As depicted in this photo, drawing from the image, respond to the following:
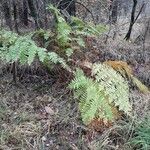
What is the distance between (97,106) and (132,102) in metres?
0.70

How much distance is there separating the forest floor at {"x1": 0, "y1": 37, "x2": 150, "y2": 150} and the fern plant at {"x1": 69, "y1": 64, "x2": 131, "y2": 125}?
0.18 m

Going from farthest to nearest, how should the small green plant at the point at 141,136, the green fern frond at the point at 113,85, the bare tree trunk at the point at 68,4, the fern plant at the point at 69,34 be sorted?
the bare tree trunk at the point at 68,4 → the fern plant at the point at 69,34 → the green fern frond at the point at 113,85 → the small green plant at the point at 141,136

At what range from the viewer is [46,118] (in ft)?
16.0

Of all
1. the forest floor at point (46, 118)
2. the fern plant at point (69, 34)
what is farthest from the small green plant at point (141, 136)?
the fern plant at point (69, 34)

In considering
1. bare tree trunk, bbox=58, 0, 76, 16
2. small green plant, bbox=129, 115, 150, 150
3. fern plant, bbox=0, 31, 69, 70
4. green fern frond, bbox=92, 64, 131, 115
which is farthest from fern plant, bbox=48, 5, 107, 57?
bare tree trunk, bbox=58, 0, 76, 16

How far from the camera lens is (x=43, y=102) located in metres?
5.18

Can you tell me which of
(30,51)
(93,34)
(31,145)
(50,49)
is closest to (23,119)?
(31,145)

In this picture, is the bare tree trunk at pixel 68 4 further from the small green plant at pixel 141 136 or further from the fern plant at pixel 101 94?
the small green plant at pixel 141 136

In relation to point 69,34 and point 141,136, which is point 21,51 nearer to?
point 69,34

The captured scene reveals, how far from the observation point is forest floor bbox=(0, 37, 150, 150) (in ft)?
14.6

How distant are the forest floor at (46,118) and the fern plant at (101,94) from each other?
7.1 inches

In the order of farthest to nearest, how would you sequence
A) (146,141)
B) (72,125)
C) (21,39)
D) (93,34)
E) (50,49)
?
(93,34)
(50,49)
(21,39)
(72,125)
(146,141)

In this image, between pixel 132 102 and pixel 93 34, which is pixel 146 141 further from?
pixel 93 34

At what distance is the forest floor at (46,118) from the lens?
4461 millimetres
